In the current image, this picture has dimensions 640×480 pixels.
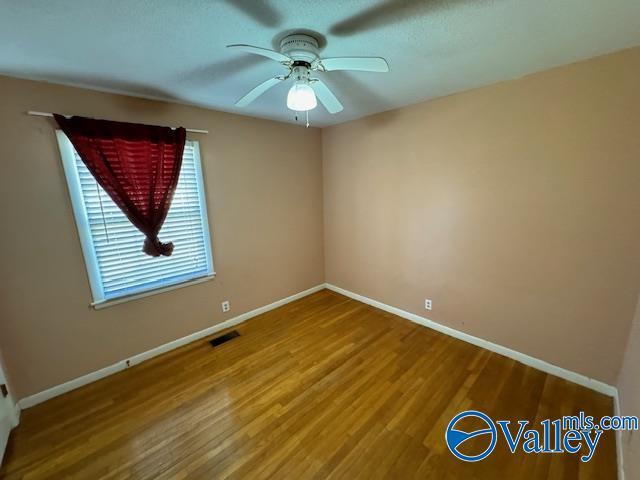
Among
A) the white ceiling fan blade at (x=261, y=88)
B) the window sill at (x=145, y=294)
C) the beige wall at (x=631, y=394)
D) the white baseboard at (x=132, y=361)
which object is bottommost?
the white baseboard at (x=132, y=361)

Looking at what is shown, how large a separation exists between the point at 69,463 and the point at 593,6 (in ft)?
11.8

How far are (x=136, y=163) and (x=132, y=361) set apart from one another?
175 centimetres

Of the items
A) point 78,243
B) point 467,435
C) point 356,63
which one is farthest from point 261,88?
point 467,435

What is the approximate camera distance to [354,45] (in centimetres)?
145

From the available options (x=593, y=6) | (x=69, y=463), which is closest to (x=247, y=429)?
(x=69, y=463)

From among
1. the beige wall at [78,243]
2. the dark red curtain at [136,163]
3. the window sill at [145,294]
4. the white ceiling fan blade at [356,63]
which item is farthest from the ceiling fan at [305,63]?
the window sill at [145,294]

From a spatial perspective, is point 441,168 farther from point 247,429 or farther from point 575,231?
point 247,429

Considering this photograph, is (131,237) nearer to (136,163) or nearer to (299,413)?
(136,163)

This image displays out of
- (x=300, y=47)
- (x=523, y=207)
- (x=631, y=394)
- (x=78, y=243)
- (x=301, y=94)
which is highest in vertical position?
(x=300, y=47)

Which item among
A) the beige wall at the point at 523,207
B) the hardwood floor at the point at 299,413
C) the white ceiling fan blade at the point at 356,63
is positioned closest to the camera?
the white ceiling fan blade at the point at 356,63

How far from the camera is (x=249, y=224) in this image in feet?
9.62

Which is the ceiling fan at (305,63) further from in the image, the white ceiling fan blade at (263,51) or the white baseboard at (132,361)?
the white baseboard at (132,361)

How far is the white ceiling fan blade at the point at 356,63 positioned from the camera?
1.19 m

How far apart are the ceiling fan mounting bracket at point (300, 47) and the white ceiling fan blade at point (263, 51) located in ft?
0.13
